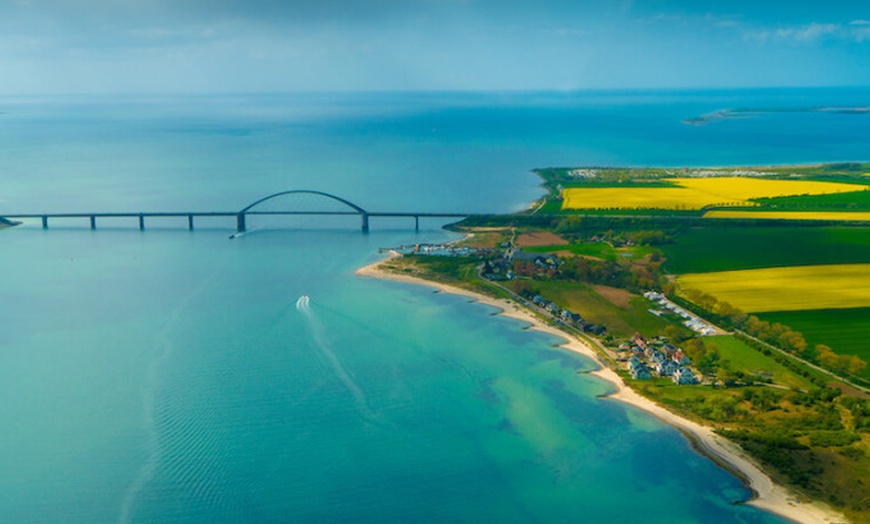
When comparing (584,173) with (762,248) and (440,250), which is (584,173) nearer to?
(762,248)

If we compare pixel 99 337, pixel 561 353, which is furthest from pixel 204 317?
pixel 561 353

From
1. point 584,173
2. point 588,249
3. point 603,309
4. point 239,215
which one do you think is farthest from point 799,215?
point 239,215

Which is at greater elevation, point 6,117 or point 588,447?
point 6,117

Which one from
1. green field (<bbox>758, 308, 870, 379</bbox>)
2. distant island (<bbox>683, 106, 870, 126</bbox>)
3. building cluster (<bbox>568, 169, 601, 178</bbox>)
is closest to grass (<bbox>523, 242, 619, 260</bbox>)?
green field (<bbox>758, 308, 870, 379</bbox>)

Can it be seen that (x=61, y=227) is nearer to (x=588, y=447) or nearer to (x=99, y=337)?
(x=99, y=337)

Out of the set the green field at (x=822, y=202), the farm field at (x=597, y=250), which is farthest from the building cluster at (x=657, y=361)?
the green field at (x=822, y=202)

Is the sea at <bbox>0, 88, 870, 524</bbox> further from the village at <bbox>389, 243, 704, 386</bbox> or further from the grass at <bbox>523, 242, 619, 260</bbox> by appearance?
the grass at <bbox>523, 242, 619, 260</bbox>

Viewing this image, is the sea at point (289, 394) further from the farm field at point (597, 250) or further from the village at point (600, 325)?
the farm field at point (597, 250)
